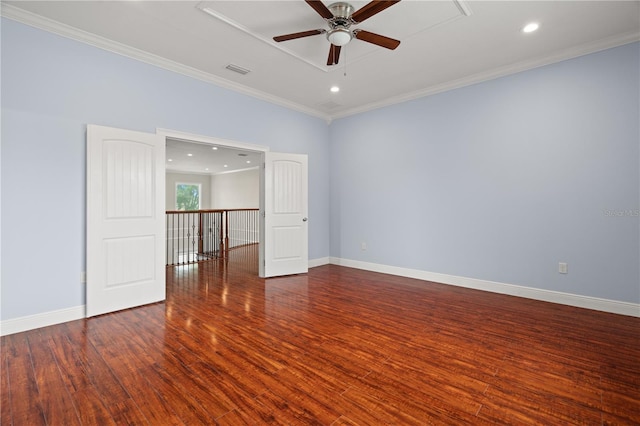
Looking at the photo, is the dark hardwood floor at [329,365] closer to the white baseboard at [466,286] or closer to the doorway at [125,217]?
the white baseboard at [466,286]

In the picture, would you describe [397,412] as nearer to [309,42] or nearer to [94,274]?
[94,274]

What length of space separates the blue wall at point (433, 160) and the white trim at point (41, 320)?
0.20 ft

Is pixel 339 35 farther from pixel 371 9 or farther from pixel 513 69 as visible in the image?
pixel 513 69

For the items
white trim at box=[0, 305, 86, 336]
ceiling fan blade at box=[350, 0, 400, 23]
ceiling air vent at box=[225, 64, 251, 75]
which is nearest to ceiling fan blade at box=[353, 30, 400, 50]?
ceiling fan blade at box=[350, 0, 400, 23]

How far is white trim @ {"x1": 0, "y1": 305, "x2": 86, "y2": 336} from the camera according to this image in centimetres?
290

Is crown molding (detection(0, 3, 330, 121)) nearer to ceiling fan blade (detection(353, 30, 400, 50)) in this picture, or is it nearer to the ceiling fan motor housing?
the ceiling fan motor housing

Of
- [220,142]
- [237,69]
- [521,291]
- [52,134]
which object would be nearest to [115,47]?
[52,134]

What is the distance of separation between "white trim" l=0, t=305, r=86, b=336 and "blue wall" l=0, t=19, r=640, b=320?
61 mm

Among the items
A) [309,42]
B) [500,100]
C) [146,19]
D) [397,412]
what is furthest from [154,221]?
[500,100]

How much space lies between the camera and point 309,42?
3486mm

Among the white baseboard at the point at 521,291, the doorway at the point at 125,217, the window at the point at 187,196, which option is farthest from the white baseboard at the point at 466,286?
the window at the point at 187,196

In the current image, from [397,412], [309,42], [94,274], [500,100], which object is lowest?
[397,412]

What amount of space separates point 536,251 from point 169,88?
5.25 meters

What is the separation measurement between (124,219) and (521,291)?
5078 millimetres
